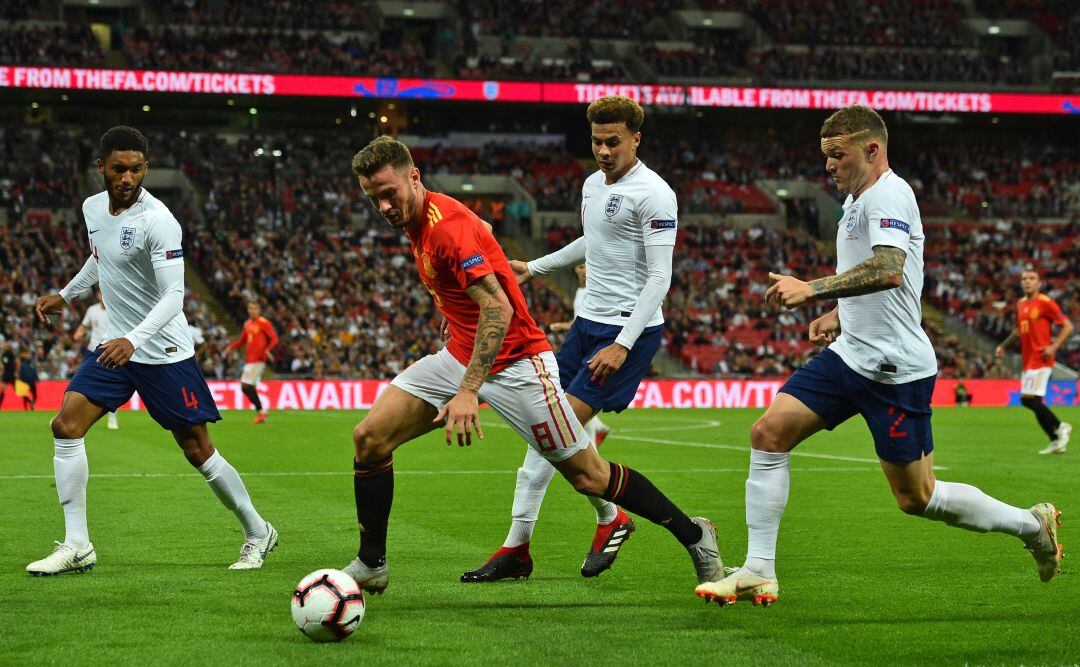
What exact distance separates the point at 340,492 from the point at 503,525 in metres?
2.91

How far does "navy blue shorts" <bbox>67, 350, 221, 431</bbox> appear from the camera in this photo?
7707 millimetres

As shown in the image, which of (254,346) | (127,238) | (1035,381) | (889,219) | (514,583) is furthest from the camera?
(254,346)

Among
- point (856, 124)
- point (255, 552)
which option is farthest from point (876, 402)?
point (255, 552)

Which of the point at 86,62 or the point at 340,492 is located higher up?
the point at 86,62

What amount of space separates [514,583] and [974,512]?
8.10 feet

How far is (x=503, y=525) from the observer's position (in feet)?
32.9

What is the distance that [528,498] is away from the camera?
25.0ft

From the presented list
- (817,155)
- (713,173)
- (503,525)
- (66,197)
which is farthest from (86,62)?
(503,525)

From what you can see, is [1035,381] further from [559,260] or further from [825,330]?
[825,330]

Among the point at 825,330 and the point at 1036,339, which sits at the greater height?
the point at 825,330

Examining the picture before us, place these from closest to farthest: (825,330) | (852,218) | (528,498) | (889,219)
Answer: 1. (889,219)
2. (852,218)
3. (825,330)
4. (528,498)

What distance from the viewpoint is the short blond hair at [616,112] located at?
7.58 meters

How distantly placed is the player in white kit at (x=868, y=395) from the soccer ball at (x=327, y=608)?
1.67 m

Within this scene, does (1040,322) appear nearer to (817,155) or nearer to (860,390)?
(860,390)
